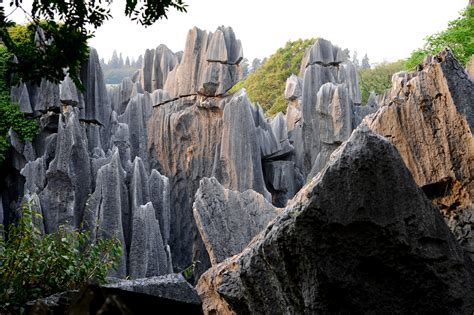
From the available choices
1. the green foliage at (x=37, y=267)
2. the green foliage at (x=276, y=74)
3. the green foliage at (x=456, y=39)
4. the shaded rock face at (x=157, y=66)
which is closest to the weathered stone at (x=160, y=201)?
the shaded rock face at (x=157, y=66)

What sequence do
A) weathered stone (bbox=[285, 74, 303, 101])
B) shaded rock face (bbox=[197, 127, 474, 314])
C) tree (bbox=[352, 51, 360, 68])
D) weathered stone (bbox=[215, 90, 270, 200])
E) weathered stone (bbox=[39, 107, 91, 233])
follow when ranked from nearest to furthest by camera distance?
1. shaded rock face (bbox=[197, 127, 474, 314])
2. weathered stone (bbox=[39, 107, 91, 233])
3. weathered stone (bbox=[215, 90, 270, 200])
4. weathered stone (bbox=[285, 74, 303, 101])
5. tree (bbox=[352, 51, 360, 68])

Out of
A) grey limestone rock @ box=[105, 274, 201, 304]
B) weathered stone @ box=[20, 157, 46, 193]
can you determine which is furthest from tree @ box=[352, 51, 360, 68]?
grey limestone rock @ box=[105, 274, 201, 304]

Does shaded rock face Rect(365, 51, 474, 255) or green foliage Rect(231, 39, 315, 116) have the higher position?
green foliage Rect(231, 39, 315, 116)

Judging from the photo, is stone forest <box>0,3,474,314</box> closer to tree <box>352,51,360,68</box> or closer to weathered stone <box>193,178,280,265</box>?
weathered stone <box>193,178,280,265</box>

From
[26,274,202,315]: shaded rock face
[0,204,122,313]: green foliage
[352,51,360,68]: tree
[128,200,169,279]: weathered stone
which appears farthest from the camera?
[352,51,360,68]: tree

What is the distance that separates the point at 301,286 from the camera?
11.7ft

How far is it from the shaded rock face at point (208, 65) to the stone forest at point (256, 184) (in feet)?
0.21

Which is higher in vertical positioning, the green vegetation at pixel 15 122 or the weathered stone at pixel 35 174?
the green vegetation at pixel 15 122

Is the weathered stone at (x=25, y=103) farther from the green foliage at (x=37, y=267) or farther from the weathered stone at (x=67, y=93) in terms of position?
the green foliage at (x=37, y=267)

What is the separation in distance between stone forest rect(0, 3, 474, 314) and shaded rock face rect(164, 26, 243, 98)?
2.6 inches

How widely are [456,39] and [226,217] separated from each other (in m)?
17.5

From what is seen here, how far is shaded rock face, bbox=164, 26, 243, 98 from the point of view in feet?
87.0

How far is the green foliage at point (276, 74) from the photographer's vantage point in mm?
48250

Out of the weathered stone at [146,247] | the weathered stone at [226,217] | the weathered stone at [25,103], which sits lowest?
the weathered stone at [146,247]
